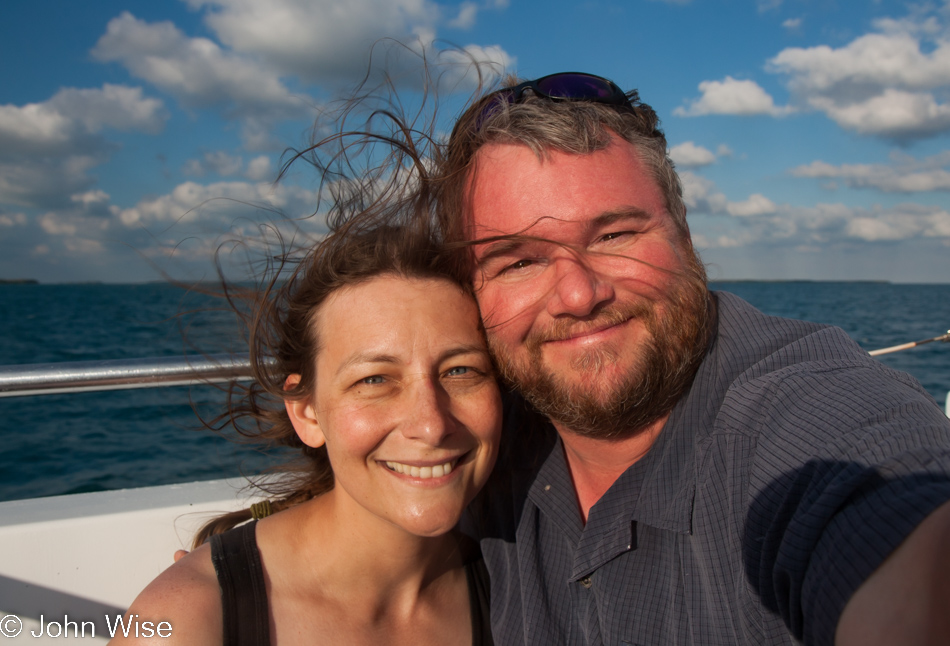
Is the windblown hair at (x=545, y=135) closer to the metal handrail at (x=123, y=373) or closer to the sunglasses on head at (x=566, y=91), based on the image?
the sunglasses on head at (x=566, y=91)

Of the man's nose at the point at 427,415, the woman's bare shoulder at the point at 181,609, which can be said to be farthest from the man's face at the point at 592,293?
the woman's bare shoulder at the point at 181,609

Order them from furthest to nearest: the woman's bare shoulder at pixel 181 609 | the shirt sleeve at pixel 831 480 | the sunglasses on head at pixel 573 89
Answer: the sunglasses on head at pixel 573 89 → the woman's bare shoulder at pixel 181 609 → the shirt sleeve at pixel 831 480

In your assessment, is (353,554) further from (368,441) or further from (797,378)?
(797,378)

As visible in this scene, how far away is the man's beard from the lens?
5.74 ft

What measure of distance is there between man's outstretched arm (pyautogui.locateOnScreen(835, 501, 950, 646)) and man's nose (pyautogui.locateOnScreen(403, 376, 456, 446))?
38.3 inches

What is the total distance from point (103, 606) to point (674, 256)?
2.47 meters

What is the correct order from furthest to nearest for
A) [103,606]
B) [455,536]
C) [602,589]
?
1. [103,606]
2. [455,536]
3. [602,589]

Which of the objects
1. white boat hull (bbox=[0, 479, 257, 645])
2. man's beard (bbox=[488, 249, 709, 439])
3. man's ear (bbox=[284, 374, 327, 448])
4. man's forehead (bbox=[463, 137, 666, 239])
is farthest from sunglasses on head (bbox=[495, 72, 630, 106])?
white boat hull (bbox=[0, 479, 257, 645])

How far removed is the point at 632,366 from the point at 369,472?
0.83m

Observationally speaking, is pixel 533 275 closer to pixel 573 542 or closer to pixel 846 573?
pixel 573 542

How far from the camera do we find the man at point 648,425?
0.99 m

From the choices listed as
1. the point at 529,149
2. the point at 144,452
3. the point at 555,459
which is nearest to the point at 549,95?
the point at 529,149

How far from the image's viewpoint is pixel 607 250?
1.82 meters

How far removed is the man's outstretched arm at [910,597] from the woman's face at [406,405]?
39.0 inches
